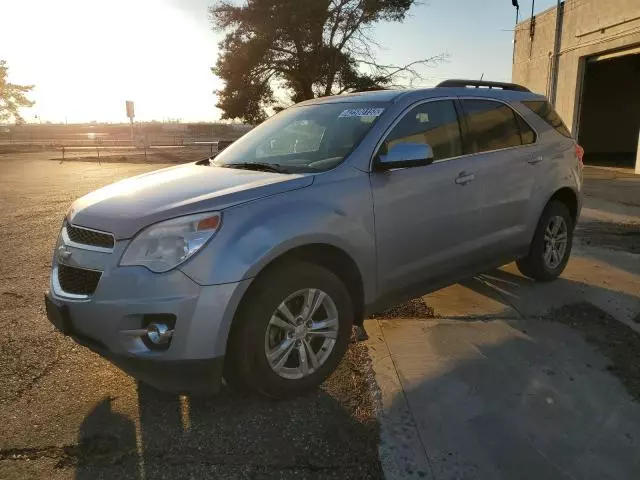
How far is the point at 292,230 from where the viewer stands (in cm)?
289

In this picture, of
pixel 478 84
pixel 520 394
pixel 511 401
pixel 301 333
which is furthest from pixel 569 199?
pixel 301 333

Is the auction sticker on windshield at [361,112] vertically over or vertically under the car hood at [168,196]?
over

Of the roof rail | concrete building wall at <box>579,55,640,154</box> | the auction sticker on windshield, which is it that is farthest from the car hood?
concrete building wall at <box>579,55,640,154</box>

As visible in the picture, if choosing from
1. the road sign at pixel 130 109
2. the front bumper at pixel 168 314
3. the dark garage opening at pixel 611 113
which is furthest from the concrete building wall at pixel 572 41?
the road sign at pixel 130 109

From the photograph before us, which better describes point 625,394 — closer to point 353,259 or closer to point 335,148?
point 353,259

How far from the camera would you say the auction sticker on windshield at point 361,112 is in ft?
12.2

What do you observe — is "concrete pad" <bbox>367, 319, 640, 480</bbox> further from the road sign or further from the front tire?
the road sign

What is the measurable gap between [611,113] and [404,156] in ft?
79.5

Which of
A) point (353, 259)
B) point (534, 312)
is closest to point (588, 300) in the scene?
point (534, 312)

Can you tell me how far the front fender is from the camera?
105 inches

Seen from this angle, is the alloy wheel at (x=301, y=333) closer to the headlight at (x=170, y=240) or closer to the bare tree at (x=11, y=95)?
the headlight at (x=170, y=240)

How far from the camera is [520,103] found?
484 centimetres

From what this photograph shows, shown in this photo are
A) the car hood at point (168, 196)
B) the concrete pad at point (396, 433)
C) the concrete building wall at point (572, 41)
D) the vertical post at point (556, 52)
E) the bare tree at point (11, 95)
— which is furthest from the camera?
the bare tree at point (11, 95)

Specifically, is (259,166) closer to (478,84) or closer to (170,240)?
(170,240)
